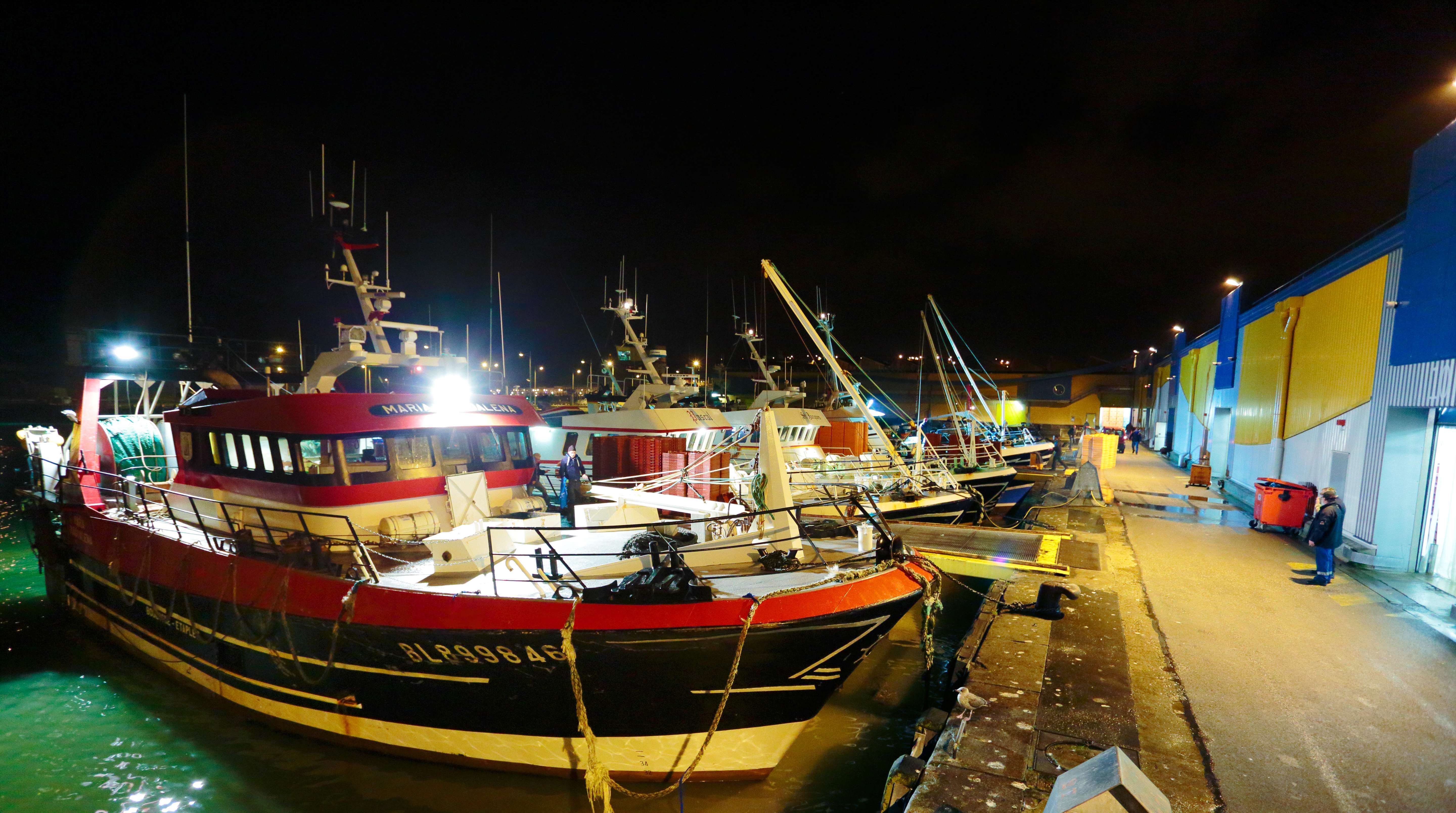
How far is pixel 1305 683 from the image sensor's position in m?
5.72

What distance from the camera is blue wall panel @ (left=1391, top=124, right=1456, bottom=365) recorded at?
27.0 ft

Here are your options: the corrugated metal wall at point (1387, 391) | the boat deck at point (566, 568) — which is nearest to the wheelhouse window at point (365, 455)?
the boat deck at point (566, 568)

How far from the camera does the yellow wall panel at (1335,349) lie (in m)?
10.3

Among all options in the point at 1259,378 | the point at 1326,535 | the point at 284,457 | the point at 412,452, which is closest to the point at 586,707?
the point at 412,452

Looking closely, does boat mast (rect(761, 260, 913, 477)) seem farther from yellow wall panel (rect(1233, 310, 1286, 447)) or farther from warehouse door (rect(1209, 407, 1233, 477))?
warehouse door (rect(1209, 407, 1233, 477))

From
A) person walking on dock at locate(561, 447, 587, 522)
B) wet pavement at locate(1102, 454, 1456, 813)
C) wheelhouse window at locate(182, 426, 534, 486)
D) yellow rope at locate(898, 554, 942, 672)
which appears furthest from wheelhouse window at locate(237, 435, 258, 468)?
wet pavement at locate(1102, 454, 1456, 813)

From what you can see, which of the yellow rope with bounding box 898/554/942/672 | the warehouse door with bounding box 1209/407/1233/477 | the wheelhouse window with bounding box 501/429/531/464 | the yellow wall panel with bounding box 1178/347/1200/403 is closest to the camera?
the yellow rope with bounding box 898/554/942/672

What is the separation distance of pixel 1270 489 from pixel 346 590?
15840mm

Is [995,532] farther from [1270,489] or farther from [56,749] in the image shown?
[56,749]

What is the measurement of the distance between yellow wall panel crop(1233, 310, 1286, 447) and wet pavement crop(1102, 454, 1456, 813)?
20.0 feet

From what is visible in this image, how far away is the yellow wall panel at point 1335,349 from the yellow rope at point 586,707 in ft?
37.1

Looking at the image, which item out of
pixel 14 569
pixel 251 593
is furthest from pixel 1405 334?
pixel 14 569

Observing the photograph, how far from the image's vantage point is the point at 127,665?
8.45m

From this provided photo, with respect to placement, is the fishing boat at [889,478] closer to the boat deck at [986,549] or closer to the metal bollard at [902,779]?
the boat deck at [986,549]
